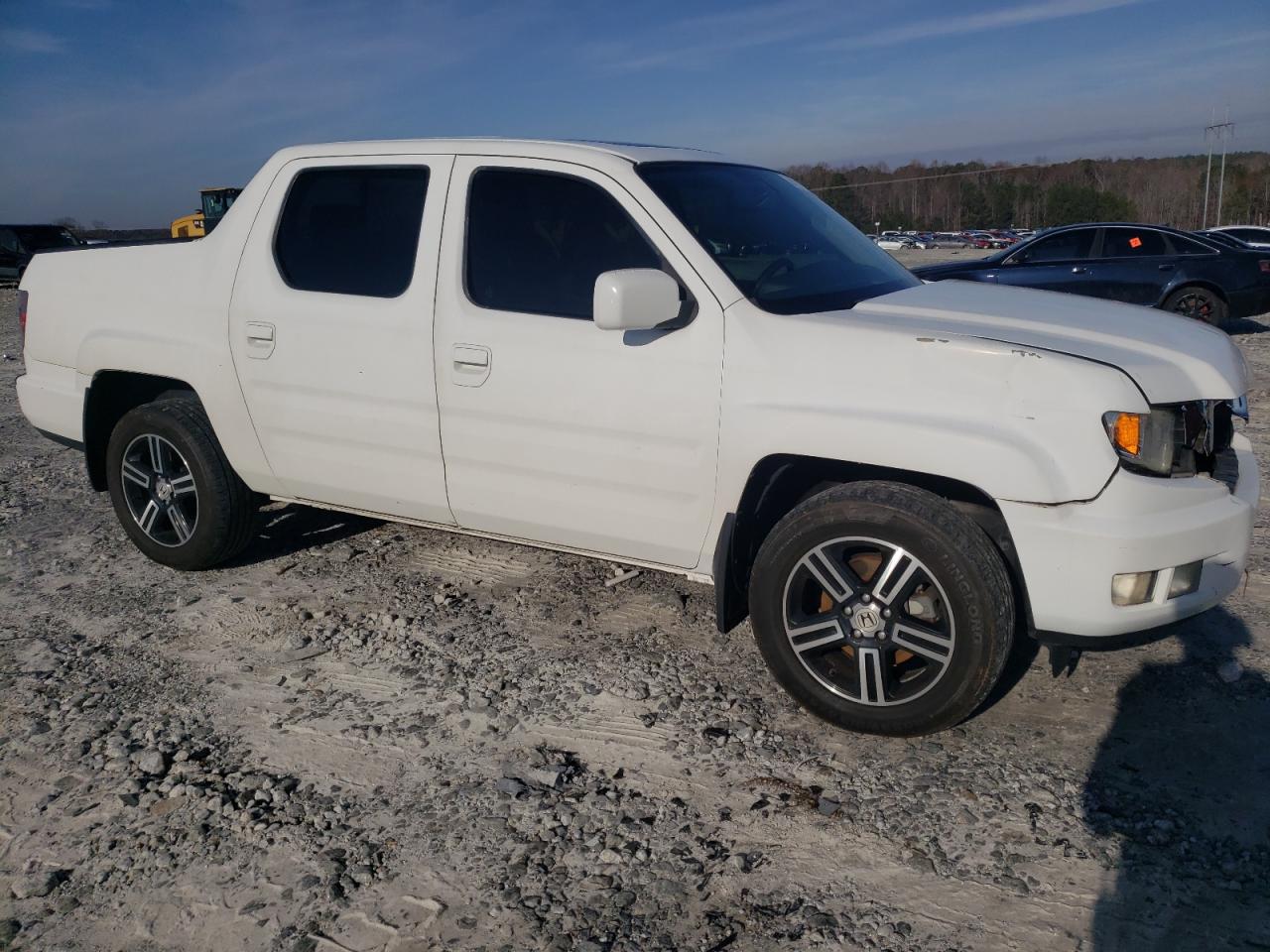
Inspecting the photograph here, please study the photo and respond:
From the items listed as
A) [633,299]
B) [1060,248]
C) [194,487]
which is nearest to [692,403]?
[633,299]

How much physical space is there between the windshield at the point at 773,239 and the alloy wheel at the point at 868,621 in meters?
0.91

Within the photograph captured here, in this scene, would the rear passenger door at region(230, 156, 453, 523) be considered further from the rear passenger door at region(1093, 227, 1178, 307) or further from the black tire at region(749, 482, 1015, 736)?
the rear passenger door at region(1093, 227, 1178, 307)

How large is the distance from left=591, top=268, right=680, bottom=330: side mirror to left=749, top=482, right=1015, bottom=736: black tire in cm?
81

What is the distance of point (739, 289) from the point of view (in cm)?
361

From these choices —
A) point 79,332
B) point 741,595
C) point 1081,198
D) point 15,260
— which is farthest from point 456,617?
point 1081,198

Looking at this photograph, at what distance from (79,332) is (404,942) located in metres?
3.74

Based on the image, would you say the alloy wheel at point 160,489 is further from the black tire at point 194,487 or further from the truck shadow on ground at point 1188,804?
the truck shadow on ground at point 1188,804

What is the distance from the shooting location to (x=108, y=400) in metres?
5.17

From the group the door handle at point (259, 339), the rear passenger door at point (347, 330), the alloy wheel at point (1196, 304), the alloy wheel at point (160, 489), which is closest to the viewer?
the rear passenger door at point (347, 330)

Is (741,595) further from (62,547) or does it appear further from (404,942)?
(62,547)

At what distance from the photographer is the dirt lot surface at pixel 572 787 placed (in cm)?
265

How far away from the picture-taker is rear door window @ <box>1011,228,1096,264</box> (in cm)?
1321

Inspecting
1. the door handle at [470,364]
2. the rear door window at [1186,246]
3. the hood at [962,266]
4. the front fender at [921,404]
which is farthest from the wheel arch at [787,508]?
the rear door window at [1186,246]

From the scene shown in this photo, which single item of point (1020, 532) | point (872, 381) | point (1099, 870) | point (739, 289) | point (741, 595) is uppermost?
point (739, 289)
